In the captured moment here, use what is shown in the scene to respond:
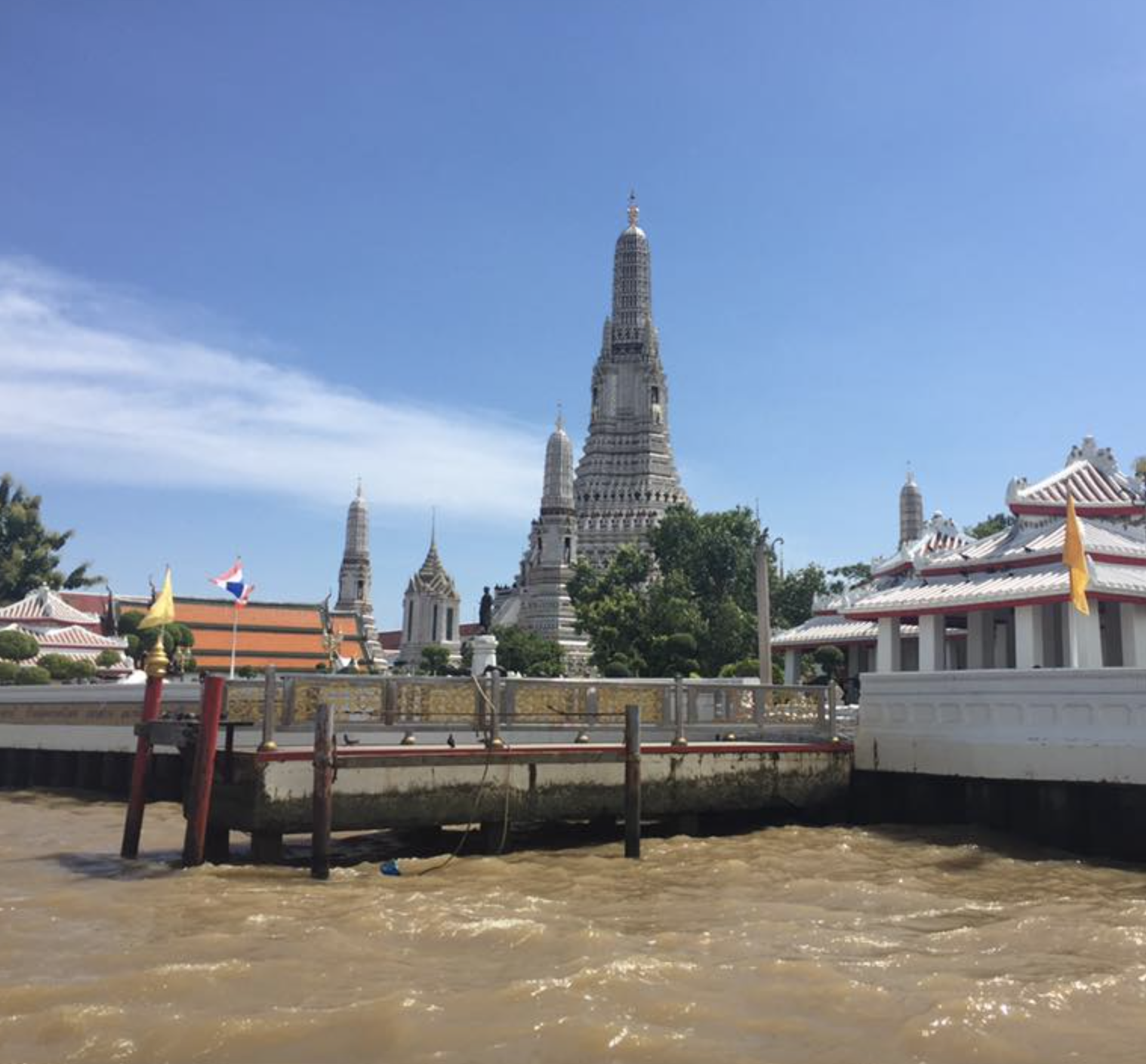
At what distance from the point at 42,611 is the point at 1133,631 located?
1733 inches

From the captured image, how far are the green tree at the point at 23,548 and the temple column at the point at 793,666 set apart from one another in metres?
47.3

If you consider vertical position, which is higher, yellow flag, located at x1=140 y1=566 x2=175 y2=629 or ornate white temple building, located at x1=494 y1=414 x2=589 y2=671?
ornate white temple building, located at x1=494 y1=414 x2=589 y2=671

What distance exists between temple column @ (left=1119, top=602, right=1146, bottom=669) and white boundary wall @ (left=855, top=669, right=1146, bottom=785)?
8.22 m

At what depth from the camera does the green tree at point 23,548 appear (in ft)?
215

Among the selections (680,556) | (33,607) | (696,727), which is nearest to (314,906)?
(696,727)

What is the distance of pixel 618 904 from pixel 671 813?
4.93m

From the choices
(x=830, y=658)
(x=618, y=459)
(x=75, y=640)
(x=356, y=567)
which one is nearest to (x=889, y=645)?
(x=830, y=658)

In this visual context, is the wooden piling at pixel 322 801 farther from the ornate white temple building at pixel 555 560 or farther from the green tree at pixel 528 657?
the ornate white temple building at pixel 555 560

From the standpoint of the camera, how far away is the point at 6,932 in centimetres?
1049

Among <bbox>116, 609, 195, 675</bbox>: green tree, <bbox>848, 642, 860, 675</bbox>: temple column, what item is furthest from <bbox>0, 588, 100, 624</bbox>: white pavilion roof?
<bbox>848, 642, 860, 675</bbox>: temple column

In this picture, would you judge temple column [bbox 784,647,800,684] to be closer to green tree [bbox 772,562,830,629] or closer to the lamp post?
the lamp post

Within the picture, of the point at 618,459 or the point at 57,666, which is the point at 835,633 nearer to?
the point at 57,666

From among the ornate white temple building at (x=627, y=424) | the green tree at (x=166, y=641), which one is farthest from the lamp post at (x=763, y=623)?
the ornate white temple building at (x=627, y=424)

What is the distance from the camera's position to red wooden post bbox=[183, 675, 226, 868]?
13.5 metres
